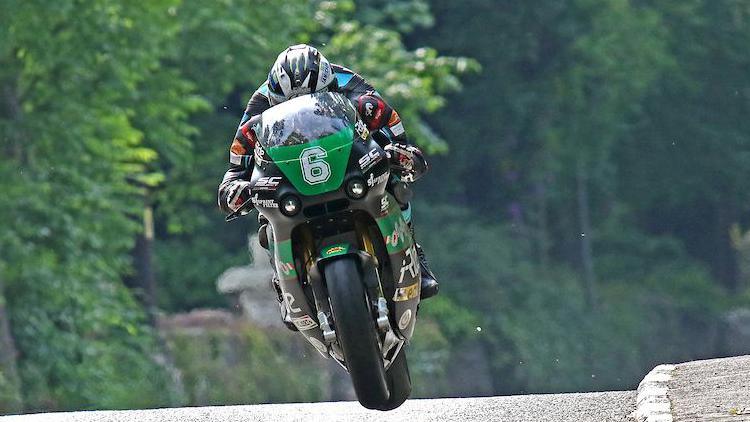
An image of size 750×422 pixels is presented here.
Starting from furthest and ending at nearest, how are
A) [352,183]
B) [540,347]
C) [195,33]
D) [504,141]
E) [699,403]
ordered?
[504,141], [540,347], [195,33], [699,403], [352,183]

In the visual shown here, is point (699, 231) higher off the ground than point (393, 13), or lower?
lower

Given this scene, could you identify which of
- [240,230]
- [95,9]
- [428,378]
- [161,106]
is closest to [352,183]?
[95,9]

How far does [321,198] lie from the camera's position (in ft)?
33.1

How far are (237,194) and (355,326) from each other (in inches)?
46.3

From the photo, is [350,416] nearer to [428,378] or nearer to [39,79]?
[39,79]

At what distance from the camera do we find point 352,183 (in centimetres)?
1012

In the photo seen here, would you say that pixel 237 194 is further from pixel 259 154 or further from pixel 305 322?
pixel 305 322

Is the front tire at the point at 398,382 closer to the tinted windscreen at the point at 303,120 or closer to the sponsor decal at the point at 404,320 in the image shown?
the sponsor decal at the point at 404,320

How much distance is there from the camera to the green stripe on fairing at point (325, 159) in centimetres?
1009

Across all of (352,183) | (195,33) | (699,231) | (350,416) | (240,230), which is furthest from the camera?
(699,231)

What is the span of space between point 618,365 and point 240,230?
915cm

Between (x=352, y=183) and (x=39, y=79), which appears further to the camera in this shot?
(x=39, y=79)

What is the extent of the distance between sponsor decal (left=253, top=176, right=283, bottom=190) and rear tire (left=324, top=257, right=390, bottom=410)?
51 cm

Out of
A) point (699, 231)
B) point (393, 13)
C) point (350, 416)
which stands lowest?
point (699, 231)
